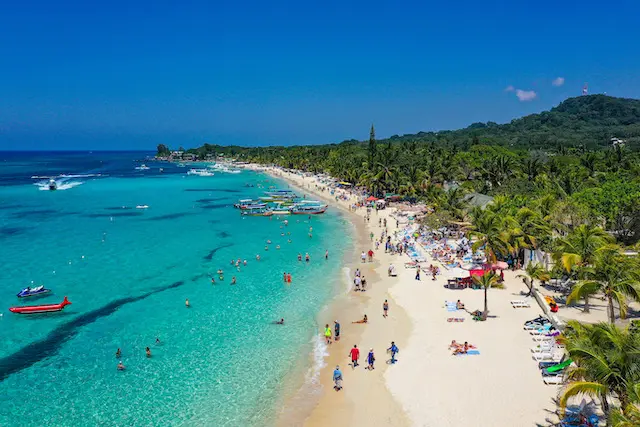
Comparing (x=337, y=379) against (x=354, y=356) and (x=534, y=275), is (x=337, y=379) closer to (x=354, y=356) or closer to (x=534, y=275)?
(x=354, y=356)

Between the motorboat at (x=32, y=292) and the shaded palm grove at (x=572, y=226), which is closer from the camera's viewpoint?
the shaded palm grove at (x=572, y=226)

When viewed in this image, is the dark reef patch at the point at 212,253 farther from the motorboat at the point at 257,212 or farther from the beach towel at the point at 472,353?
the beach towel at the point at 472,353

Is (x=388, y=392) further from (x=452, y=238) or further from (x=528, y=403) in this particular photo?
(x=452, y=238)

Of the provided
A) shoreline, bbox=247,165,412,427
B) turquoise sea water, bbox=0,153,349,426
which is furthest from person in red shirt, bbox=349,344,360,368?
turquoise sea water, bbox=0,153,349,426

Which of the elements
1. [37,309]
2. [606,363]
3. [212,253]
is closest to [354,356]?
[606,363]

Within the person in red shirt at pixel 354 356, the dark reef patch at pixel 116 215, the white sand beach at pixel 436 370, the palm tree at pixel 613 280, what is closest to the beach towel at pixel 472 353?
the white sand beach at pixel 436 370
